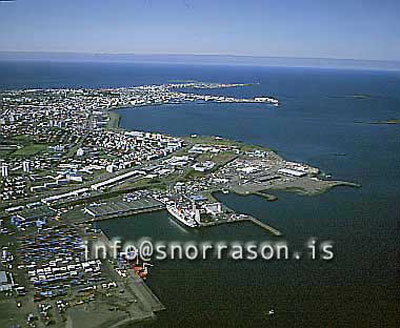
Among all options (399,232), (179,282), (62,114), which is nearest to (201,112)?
(62,114)

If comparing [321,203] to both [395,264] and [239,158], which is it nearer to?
[395,264]

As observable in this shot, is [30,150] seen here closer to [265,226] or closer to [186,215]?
[186,215]

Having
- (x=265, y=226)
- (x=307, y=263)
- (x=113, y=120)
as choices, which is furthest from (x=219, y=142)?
(x=307, y=263)

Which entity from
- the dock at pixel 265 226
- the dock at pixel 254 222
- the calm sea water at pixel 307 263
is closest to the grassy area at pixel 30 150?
the calm sea water at pixel 307 263

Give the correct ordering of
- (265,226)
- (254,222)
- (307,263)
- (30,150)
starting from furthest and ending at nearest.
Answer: (30,150)
(254,222)
(265,226)
(307,263)

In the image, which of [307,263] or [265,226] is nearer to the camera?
[307,263]

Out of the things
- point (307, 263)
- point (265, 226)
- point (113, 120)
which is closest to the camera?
point (307, 263)

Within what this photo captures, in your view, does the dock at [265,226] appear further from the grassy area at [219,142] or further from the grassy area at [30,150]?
the grassy area at [30,150]

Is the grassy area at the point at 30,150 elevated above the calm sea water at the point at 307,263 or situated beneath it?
elevated above

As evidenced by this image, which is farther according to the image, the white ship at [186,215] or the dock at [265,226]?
the white ship at [186,215]
